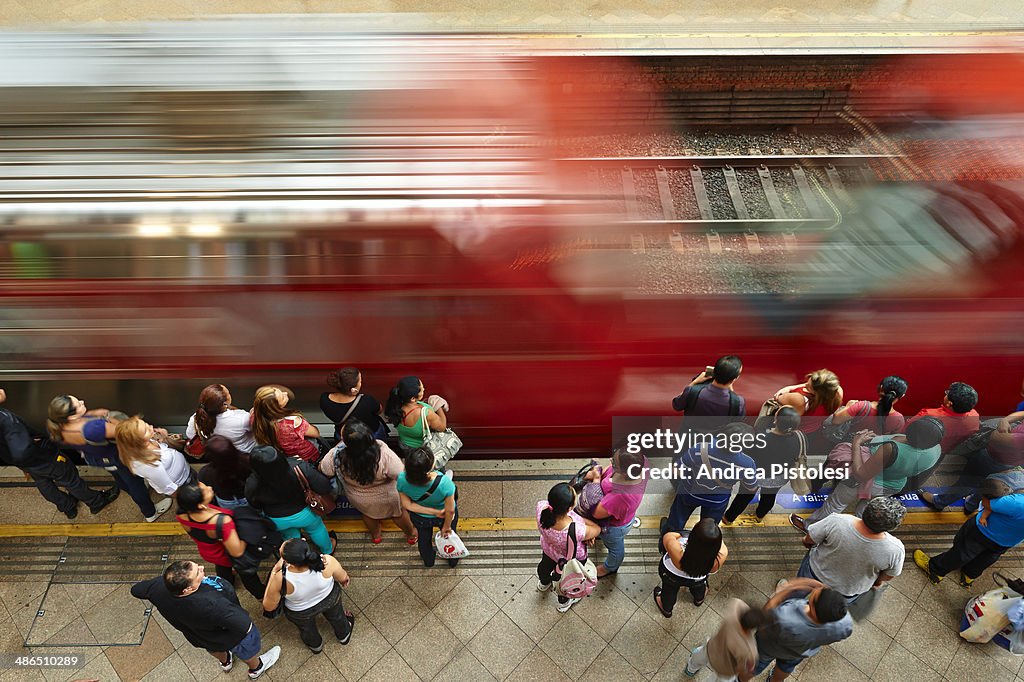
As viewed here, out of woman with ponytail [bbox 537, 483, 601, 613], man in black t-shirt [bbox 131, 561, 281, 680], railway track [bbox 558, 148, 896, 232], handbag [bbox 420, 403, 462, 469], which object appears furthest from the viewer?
railway track [bbox 558, 148, 896, 232]

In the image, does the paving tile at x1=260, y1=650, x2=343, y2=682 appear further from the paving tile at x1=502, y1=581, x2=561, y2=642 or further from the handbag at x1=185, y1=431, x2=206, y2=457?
the handbag at x1=185, y1=431, x2=206, y2=457

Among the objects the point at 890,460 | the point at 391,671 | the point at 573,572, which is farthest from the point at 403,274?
the point at 890,460

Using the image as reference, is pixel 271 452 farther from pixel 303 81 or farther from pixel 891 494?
pixel 891 494

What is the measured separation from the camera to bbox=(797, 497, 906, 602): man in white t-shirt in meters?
3.25

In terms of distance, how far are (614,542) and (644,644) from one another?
697 millimetres

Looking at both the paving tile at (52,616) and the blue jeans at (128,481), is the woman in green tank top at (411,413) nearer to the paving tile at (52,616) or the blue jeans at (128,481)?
the blue jeans at (128,481)

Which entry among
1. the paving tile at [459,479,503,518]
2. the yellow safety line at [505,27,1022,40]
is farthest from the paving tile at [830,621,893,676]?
the yellow safety line at [505,27,1022,40]

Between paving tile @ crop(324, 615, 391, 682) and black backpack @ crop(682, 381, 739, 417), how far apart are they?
2.45 meters

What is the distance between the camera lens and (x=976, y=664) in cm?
410

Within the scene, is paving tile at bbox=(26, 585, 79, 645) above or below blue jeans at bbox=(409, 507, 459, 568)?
below

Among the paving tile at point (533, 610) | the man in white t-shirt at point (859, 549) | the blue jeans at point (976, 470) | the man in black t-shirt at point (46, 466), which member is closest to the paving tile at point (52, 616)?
the man in black t-shirt at point (46, 466)

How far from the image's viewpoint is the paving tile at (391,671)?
409cm

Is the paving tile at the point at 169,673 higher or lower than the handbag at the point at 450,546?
lower

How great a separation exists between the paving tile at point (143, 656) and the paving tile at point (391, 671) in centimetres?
112
